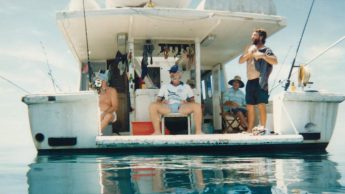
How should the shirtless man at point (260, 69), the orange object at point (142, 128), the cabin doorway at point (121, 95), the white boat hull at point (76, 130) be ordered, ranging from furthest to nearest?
the cabin doorway at point (121, 95), the orange object at point (142, 128), the shirtless man at point (260, 69), the white boat hull at point (76, 130)

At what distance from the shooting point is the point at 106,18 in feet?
22.7

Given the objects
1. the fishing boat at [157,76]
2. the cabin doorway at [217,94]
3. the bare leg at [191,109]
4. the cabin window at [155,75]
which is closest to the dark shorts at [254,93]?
the fishing boat at [157,76]

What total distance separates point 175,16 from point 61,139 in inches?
119

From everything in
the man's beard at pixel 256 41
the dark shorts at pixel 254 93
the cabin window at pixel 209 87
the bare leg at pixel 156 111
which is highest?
the man's beard at pixel 256 41

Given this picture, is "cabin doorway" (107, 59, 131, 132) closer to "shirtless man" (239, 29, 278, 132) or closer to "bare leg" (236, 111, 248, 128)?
"bare leg" (236, 111, 248, 128)

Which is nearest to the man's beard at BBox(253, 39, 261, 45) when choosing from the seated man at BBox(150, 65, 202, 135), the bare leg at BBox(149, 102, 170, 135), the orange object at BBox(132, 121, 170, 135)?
the seated man at BBox(150, 65, 202, 135)

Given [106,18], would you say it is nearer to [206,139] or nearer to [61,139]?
[61,139]

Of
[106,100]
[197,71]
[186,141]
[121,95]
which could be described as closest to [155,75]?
[197,71]

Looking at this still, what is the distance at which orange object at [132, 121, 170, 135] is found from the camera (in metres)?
7.03

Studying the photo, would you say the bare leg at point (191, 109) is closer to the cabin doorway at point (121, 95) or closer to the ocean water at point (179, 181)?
the cabin doorway at point (121, 95)

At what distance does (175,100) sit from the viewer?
267 inches

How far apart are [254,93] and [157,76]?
3121 millimetres

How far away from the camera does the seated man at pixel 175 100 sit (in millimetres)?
6594

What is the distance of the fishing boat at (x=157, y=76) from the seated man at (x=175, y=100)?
2.07 feet
